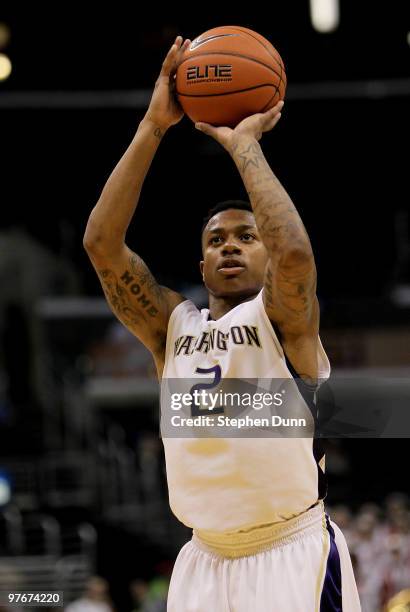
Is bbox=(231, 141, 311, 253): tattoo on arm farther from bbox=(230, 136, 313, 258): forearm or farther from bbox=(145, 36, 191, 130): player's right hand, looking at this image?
bbox=(145, 36, 191, 130): player's right hand

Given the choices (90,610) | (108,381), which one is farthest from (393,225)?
(90,610)

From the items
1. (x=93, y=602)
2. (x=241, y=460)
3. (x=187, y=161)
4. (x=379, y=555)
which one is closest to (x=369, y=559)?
(x=379, y=555)

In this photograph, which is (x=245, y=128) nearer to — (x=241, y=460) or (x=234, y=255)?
(x=234, y=255)

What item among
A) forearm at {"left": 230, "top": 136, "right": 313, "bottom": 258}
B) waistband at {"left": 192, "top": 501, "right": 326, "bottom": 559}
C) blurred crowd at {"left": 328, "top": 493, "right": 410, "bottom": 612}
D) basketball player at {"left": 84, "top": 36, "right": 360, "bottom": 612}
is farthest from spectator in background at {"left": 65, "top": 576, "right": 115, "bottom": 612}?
forearm at {"left": 230, "top": 136, "right": 313, "bottom": 258}

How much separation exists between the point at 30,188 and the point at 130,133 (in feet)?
10.6

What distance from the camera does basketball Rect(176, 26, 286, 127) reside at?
403cm

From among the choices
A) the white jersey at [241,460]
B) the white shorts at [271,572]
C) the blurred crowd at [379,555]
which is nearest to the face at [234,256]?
the white jersey at [241,460]

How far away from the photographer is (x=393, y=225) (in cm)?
1777

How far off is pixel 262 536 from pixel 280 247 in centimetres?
104

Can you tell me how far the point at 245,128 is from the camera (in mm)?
3963

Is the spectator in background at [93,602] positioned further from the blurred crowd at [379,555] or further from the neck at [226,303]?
the neck at [226,303]

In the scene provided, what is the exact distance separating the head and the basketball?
37 cm

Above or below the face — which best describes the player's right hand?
above

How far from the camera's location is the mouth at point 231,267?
4090mm
